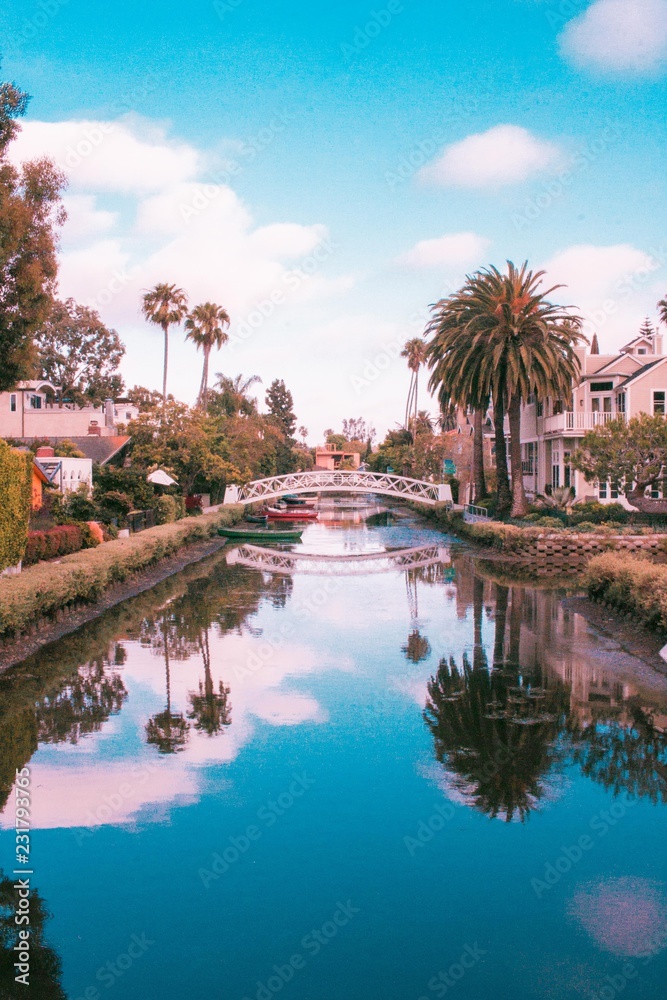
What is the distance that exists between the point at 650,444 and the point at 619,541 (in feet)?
12.7

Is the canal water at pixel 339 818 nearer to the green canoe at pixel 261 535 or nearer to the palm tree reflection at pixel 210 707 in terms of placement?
the palm tree reflection at pixel 210 707

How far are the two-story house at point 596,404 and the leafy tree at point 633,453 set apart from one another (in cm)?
978

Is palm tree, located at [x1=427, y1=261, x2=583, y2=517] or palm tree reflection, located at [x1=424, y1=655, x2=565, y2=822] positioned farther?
palm tree, located at [x1=427, y1=261, x2=583, y2=517]

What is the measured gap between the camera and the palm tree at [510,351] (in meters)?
43.8

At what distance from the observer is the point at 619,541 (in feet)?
114

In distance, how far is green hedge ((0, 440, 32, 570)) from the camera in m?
20.7

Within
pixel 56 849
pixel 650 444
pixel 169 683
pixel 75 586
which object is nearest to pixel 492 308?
pixel 650 444

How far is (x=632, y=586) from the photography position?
70.9 ft

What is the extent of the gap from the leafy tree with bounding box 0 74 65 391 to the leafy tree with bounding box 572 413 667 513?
2073 centimetres

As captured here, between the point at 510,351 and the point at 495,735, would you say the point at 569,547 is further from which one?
the point at 495,735

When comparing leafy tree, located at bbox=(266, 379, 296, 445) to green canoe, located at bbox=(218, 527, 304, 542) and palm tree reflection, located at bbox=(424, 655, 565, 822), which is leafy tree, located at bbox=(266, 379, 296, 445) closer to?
green canoe, located at bbox=(218, 527, 304, 542)

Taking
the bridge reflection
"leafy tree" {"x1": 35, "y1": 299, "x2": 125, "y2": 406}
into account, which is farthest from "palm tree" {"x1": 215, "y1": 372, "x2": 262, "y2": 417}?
the bridge reflection

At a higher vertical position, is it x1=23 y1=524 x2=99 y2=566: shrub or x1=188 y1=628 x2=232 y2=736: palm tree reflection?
x1=23 y1=524 x2=99 y2=566: shrub

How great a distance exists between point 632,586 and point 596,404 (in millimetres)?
31794
